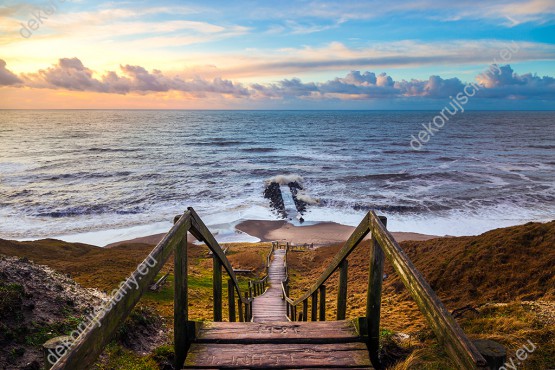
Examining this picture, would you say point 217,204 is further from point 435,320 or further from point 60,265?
point 435,320

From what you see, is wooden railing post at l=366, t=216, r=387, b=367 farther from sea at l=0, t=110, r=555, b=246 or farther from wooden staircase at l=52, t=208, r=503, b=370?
sea at l=0, t=110, r=555, b=246

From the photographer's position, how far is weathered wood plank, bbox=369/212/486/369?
1.77 meters

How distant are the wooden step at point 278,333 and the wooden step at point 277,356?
0.21ft

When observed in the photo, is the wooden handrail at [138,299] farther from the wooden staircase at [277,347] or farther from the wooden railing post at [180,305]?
the wooden staircase at [277,347]

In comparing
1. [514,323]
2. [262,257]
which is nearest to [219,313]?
[514,323]

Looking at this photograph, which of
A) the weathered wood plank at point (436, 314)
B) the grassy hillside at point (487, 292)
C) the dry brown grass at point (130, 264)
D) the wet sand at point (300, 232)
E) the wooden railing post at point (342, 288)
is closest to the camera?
the weathered wood plank at point (436, 314)

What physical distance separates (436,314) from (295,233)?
27.6 metres

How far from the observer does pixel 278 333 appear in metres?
3.75

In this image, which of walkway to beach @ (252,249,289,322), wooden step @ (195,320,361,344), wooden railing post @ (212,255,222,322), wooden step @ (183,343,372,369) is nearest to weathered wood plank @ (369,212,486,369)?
wooden step @ (183,343,372,369)

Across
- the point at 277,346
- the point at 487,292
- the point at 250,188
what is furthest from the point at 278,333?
the point at 250,188

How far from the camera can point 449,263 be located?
1209 centimetres

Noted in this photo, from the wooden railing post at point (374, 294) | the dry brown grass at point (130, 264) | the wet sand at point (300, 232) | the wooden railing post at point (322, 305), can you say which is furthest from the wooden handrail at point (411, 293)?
the wet sand at point (300, 232)

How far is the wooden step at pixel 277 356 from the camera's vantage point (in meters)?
3.15

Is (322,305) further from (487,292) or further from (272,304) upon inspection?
(272,304)
